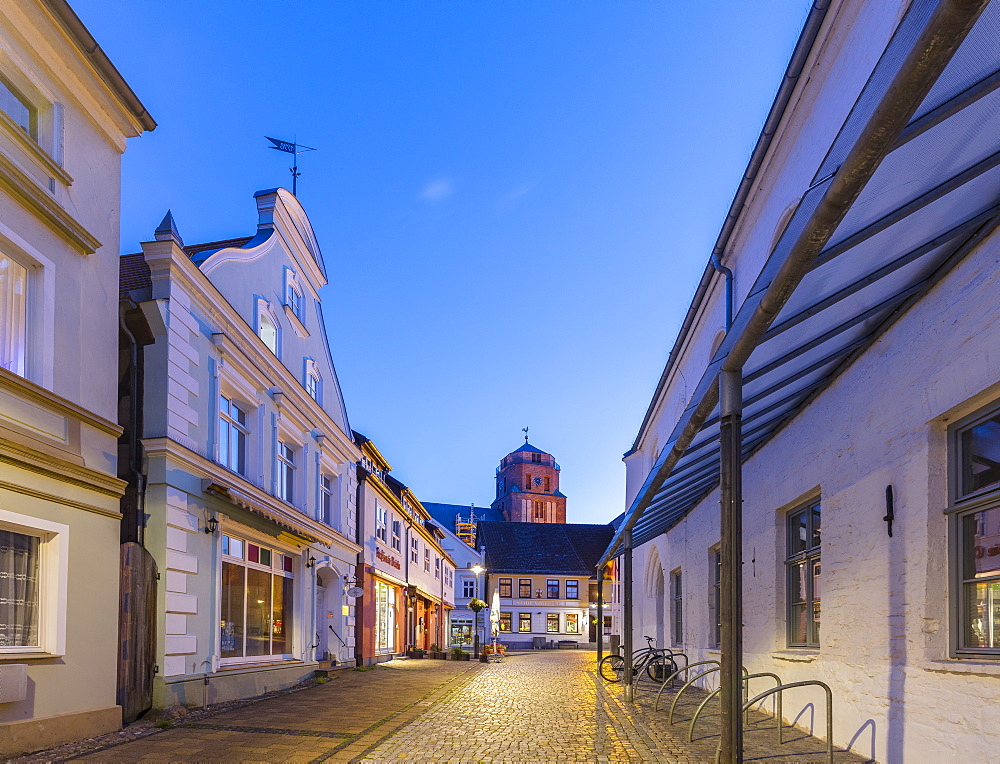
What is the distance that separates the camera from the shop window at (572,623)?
62.9 metres

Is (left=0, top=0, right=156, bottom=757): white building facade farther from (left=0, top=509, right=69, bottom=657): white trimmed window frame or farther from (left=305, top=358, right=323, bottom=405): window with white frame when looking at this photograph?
(left=305, top=358, right=323, bottom=405): window with white frame

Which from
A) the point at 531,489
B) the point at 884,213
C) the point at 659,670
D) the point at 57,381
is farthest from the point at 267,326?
the point at 531,489

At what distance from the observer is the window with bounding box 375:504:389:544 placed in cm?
2851

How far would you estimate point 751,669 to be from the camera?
12031 mm

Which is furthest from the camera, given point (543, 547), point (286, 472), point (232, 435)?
point (543, 547)

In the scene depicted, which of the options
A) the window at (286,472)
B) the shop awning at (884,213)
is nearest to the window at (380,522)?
the window at (286,472)

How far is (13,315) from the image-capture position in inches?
362

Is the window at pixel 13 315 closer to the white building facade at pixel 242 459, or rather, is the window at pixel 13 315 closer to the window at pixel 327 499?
the white building facade at pixel 242 459

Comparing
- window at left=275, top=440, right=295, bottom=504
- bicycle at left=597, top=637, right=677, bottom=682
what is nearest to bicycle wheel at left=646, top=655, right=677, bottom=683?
bicycle at left=597, top=637, right=677, bottom=682

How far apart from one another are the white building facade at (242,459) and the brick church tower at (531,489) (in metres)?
76.0

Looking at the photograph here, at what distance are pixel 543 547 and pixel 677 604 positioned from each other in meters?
47.0

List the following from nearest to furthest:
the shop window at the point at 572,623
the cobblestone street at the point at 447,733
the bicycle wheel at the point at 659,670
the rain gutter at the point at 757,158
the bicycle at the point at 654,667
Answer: the cobblestone street at the point at 447,733, the rain gutter at the point at 757,158, the bicycle at the point at 654,667, the bicycle wheel at the point at 659,670, the shop window at the point at 572,623

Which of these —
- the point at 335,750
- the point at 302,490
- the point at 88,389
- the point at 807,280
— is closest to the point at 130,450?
the point at 88,389

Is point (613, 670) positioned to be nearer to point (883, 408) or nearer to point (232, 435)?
point (232, 435)
